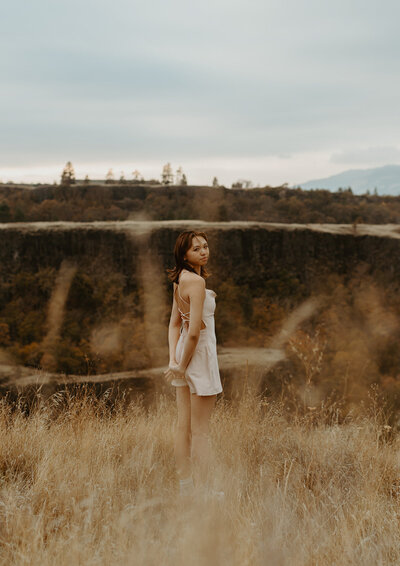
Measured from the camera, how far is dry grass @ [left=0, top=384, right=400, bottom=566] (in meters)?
2.11

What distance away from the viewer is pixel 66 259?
56.2ft

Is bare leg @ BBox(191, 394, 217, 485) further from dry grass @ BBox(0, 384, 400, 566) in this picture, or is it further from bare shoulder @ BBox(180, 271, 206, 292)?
bare shoulder @ BBox(180, 271, 206, 292)

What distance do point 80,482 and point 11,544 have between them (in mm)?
693

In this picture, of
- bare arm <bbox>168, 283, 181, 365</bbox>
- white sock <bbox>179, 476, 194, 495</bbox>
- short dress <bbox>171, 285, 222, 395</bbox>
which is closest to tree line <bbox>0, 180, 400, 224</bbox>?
bare arm <bbox>168, 283, 181, 365</bbox>

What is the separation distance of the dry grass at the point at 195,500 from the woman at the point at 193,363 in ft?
0.57

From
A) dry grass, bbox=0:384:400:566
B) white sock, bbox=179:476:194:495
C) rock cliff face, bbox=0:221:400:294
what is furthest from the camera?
rock cliff face, bbox=0:221:400:294

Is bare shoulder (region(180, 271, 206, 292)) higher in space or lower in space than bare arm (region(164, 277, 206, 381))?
higher

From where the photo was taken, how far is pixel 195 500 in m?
2.58

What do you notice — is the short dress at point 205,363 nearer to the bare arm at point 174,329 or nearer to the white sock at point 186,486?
the bare arm at point 174,329

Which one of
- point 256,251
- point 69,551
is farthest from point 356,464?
point 256,251

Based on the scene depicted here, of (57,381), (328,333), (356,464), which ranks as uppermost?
(356,464)

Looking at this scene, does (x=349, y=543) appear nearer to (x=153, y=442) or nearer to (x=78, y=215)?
(x=153, y=442)

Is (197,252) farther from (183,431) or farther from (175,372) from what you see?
(183,431)

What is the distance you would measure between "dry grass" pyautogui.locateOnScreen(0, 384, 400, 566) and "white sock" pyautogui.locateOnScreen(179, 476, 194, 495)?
6 cm
